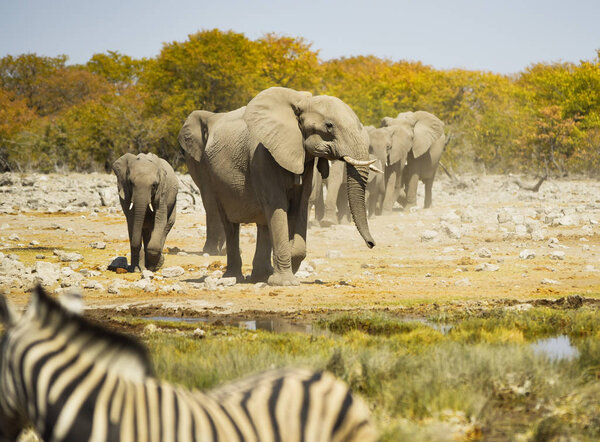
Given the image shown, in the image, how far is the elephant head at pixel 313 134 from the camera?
12.2m

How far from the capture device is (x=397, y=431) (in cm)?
484

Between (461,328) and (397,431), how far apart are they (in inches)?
176

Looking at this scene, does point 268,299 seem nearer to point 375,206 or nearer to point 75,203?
point 375,206

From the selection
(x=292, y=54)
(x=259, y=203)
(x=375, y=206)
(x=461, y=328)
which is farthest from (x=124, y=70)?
(x=461, y=328)

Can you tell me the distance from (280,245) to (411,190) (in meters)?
17.3

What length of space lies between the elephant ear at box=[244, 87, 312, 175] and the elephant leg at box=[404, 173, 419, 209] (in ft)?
54.4

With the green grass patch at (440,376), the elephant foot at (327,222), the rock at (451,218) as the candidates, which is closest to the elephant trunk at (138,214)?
the green grass patch at (440,376)

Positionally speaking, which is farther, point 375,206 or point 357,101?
point 357,101

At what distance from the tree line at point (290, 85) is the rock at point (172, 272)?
26.3 meters

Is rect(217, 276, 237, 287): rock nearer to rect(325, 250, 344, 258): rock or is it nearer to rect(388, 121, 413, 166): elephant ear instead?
rect(325, 250, 344, 258): rock

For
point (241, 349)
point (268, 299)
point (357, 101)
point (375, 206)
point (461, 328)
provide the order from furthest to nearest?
point (357, 101)
point (375, 206)
point (268, 299)
point (461, 328)
point (241, 349)

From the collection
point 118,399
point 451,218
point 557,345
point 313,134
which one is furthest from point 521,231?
point 118,399

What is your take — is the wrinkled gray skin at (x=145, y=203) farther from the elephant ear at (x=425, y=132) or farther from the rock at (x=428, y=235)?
the elephant ear at (x=425, y=132)

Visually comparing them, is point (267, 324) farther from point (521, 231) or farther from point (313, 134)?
point (521, 231)
